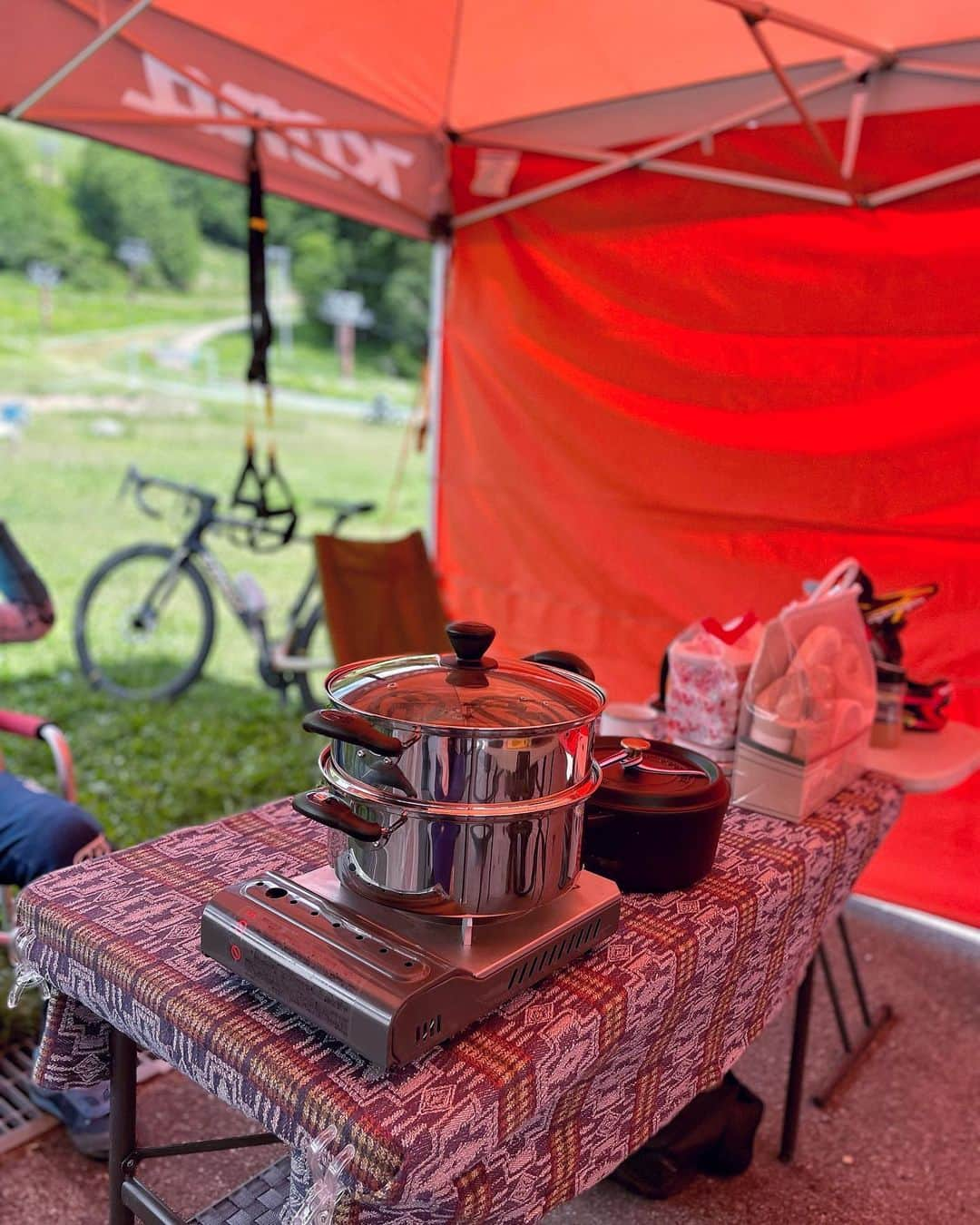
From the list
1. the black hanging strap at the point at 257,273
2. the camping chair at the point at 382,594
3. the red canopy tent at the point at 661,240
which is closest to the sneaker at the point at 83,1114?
the camping chair at the point at 382,594

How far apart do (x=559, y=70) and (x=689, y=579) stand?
1.47m

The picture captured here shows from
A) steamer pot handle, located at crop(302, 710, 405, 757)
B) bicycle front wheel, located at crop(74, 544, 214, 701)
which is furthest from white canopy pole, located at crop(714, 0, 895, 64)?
bicycle front wheel, located at crop(74, 544, 214, 701)

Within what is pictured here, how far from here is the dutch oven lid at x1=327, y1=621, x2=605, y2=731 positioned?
92 cm

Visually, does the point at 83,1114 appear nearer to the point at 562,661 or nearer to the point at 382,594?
the point at 562,661

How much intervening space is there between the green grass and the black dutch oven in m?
2.29

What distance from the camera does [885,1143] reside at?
198 cm

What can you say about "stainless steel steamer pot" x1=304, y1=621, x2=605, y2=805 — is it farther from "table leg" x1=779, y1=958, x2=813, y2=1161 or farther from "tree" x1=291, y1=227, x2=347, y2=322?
"tree" x1=291, y1=227, x2=347, y2=322

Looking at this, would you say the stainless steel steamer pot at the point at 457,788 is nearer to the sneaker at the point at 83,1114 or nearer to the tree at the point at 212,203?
the sneaker at the point at 83,1114

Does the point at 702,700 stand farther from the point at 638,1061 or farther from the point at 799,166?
the point at 799,166

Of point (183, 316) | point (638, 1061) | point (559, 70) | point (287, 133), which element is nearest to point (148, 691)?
point (287, 133)

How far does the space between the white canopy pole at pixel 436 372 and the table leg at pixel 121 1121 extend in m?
2.58

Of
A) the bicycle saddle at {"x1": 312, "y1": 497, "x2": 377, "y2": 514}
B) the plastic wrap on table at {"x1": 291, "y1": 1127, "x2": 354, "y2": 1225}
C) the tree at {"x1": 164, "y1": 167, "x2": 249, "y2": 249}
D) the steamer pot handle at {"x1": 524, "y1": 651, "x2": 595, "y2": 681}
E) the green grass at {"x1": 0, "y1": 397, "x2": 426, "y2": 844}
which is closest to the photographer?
the plastic wrap on table at {"x1": 291, "y1": 1127, "x2": 354, "y2": 1225}

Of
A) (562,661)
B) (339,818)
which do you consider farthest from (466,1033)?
(562,661)

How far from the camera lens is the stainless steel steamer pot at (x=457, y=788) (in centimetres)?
91
